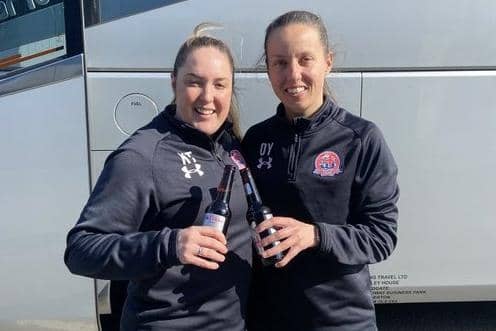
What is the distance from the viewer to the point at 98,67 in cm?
244

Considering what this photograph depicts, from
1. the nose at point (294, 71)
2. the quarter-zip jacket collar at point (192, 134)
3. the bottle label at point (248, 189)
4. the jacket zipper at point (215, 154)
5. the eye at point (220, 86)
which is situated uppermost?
the nose at point (294, 71)

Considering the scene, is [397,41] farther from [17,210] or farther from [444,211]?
[17,210]

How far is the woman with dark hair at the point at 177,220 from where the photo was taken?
4.39ft

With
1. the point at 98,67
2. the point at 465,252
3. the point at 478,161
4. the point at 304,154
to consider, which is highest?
the point at 98,67

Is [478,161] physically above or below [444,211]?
above

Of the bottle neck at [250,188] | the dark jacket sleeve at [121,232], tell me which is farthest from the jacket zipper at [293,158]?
the dark jacket sleeve at [121,232]

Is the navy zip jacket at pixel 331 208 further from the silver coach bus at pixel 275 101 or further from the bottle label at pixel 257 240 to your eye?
the silver coach bus at pixel 275 101

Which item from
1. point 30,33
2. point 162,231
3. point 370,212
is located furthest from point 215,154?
point 30,33

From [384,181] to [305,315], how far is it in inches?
16.6

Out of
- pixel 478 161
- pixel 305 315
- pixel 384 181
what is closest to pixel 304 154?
pixel 384 181

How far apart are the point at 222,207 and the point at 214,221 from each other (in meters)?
0.05

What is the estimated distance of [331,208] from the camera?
1.55 metres

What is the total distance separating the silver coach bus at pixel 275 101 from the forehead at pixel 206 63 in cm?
87

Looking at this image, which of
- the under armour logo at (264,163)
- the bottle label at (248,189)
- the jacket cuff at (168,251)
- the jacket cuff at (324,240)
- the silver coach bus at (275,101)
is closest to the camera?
→ the jacket cuff at (168,251)
